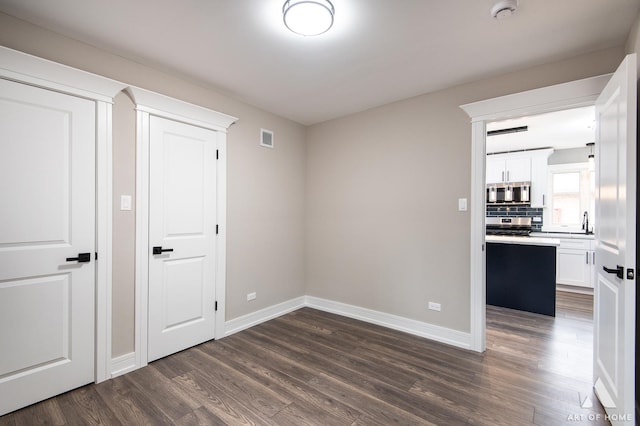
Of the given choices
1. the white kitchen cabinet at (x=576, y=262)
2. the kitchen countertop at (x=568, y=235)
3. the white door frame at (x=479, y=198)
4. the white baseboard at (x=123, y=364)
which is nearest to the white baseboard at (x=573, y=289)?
the white kitchen cabinet at (x=576, y=262)

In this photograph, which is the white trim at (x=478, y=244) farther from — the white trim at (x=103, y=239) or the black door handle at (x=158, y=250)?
the white trim at (x=103, y=239)

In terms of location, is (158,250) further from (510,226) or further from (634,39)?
(510,226)

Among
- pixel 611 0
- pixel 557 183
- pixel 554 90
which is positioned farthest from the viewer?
pixel 557 183

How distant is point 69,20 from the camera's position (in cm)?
204

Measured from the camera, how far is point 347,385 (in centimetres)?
232

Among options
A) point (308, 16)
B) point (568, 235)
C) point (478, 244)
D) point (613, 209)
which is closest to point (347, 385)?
point (478, 244)

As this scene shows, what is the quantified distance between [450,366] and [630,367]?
125 cm

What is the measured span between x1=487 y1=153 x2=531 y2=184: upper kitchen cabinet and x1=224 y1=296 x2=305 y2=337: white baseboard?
479 cm

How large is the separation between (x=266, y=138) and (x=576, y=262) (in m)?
5.66

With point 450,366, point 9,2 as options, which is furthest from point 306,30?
point 450,366

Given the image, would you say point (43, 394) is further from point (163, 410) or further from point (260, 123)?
point (260, 123)

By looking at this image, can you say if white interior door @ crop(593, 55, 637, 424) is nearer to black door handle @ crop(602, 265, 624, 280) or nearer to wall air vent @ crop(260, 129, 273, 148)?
black door handle @ crop(602, 265, 624, 280)

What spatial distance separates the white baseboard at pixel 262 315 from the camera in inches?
133

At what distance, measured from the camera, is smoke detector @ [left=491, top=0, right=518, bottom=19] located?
1833 mm
